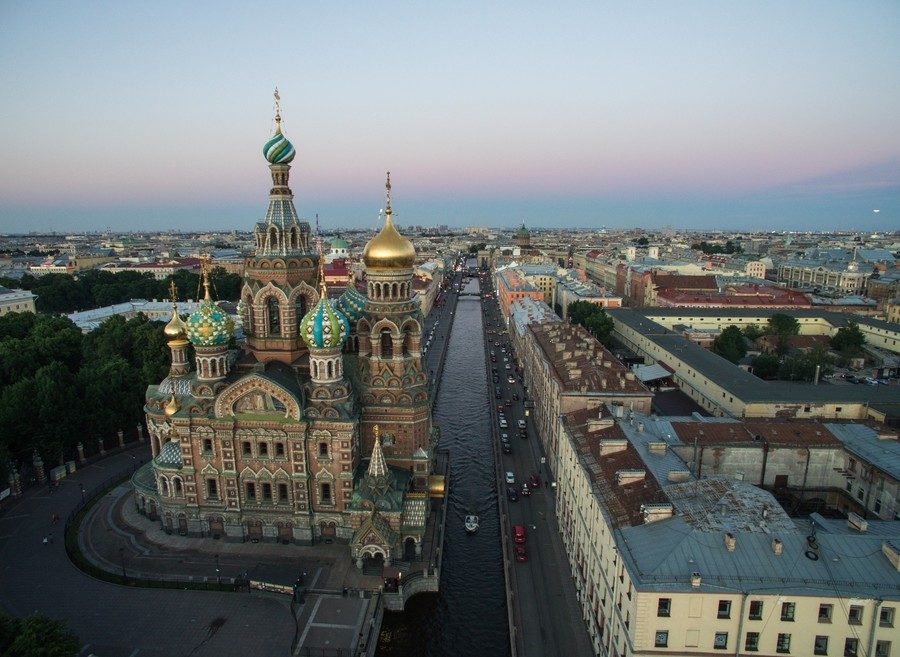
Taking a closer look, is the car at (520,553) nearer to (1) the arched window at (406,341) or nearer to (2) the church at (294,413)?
(2) the church at (294,413)

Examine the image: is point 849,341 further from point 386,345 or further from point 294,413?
point 294,413

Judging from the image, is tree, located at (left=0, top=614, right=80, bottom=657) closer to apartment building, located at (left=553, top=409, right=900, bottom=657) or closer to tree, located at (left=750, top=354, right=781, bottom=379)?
apartment building, located at (left=553, top=409, right=900, bottom=657)

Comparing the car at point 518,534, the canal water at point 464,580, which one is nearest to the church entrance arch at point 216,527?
the canal water at point 464,580

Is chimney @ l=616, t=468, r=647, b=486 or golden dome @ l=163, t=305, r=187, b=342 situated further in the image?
golden dome @ l=163, t=305, r=187, b=342

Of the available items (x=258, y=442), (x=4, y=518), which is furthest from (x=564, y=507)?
(x=4, y=518)

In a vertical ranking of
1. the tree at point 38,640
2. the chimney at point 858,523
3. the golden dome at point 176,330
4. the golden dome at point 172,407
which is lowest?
the tree at point 38,640

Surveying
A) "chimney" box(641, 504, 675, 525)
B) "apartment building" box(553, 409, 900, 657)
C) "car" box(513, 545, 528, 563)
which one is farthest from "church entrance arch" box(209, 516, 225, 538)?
"chimney" box(641, 504, 675, 525)
